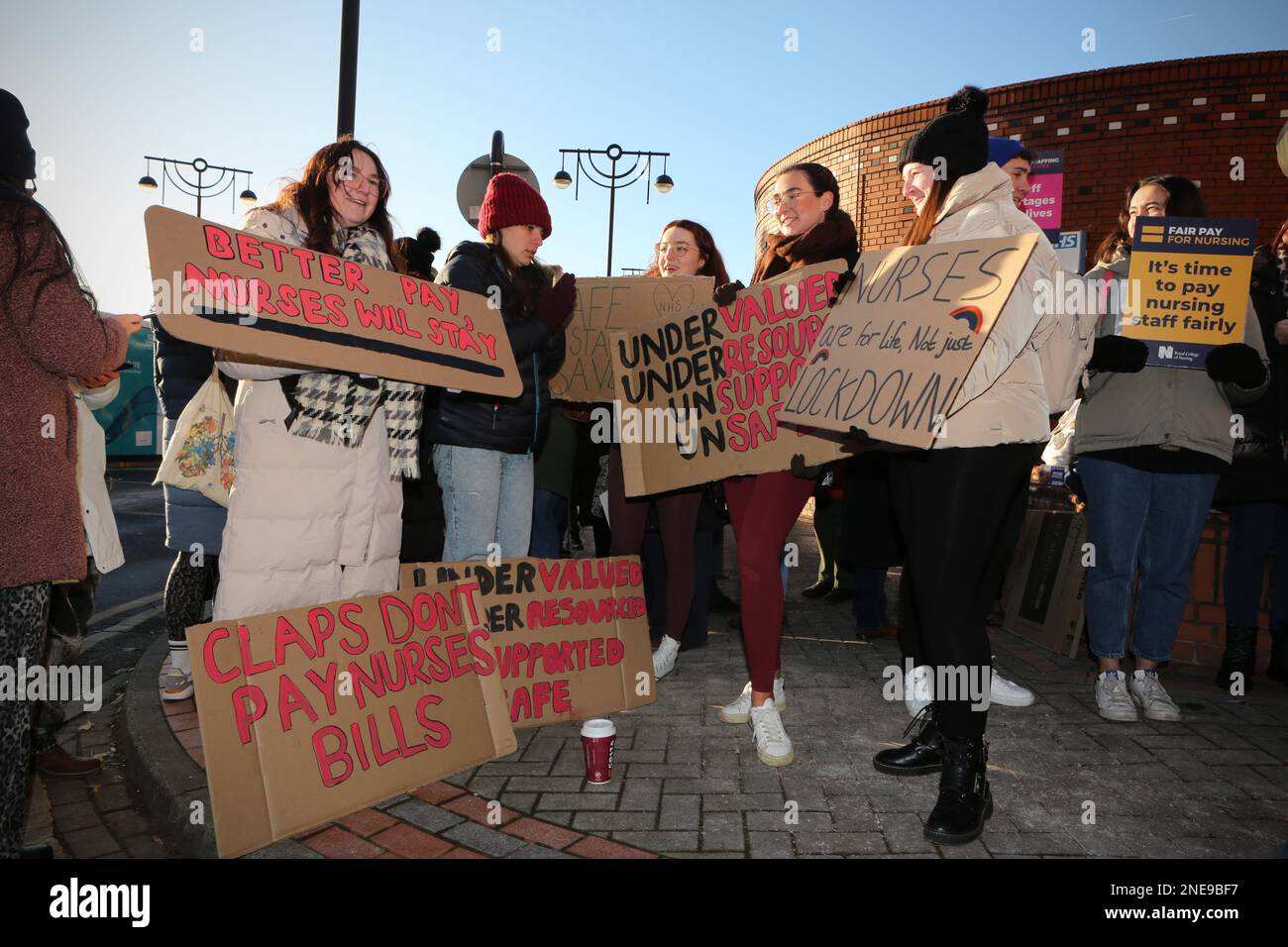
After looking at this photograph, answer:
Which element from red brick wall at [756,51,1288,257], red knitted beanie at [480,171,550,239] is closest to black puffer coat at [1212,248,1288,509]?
red knitted beanie at [480,171,550,239]

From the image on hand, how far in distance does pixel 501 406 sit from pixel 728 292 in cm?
108

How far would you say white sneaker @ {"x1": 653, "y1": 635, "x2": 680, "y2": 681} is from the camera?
431cm

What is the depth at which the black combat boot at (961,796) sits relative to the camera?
2486 mm

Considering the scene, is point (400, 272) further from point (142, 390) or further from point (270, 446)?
point (142, 390)

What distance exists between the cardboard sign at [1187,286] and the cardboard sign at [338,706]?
3.20m

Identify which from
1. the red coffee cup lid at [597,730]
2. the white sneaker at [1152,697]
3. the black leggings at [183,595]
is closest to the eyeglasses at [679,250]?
the red coffee cup lid at [597,730]

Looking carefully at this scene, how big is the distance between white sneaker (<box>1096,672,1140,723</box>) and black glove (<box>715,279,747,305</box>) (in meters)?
2.45

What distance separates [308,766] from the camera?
2.59 m

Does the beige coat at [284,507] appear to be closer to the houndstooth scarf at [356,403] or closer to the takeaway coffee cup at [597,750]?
the houndstooth scarf at [356,403]

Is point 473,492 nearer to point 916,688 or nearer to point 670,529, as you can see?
point 670,529

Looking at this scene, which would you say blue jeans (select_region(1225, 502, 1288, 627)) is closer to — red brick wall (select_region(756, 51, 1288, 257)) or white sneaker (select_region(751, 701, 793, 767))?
white sneaker (select_region(751, 701, 793, 767))

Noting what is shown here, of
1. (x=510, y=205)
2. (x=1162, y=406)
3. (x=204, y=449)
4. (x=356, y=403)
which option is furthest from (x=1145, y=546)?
(x=204, y=449)

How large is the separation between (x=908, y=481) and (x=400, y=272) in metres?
1.98
